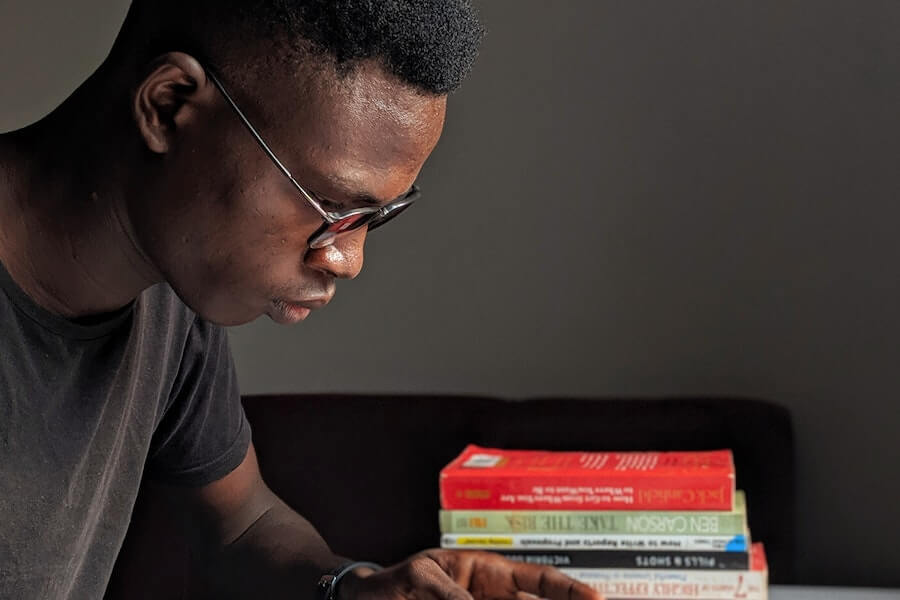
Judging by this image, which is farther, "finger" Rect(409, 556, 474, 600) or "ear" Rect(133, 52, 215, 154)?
"finger" Rect(409, 556, 474, 600)

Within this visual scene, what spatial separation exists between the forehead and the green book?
650 mm

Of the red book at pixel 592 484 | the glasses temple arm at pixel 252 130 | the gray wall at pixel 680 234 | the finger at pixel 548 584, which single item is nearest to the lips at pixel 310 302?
the glasses temple arm at pixel 252 130

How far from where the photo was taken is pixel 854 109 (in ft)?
5.79

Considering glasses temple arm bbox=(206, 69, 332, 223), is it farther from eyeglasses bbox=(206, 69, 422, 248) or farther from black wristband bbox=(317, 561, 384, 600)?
black wristband bbox=(317, 561, 384, 600)

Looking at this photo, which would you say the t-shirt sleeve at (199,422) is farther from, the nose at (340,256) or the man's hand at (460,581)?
the nose at (340,256)

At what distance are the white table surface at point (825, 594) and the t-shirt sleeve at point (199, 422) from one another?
71 centimetres

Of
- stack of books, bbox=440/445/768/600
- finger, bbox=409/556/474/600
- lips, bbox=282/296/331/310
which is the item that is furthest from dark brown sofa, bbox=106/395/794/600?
lips, bbox=282/296/331/310

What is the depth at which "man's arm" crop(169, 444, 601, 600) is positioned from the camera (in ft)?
3.98

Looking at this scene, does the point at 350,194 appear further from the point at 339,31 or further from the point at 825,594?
the point at 825,594

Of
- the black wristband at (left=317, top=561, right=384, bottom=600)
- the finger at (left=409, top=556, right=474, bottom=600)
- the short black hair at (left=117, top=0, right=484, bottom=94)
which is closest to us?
the short black hair at (left=117, top=0, right=484, bottom=94)

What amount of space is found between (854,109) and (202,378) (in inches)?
40.0

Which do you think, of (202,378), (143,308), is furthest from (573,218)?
(143,308)

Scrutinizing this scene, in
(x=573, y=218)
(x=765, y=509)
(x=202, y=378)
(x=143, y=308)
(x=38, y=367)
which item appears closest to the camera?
(x=38, y=367)

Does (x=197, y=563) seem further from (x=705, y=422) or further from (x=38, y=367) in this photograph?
(x=705, y=422)
